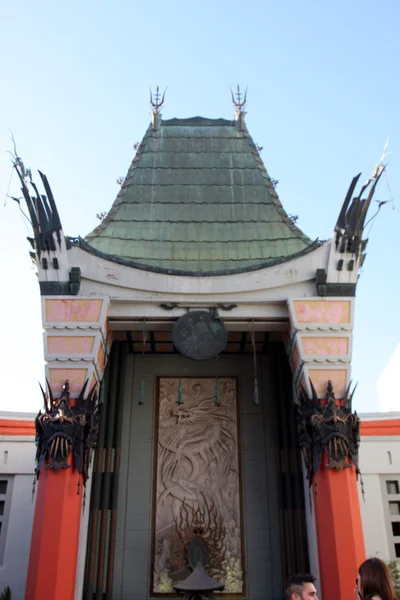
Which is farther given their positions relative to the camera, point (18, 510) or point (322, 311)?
point (18, 510)

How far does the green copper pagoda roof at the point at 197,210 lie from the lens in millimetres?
13461

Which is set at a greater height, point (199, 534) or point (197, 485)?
point (197, 485)

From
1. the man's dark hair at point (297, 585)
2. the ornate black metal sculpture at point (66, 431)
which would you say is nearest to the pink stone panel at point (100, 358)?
the ornate black metal sculpture at point (66, 431)

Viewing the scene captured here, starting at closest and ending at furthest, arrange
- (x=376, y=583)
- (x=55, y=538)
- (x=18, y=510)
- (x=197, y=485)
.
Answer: (x=376, y=583), (x=55, y=538), (x=18, y=510), (x=197, y=485)

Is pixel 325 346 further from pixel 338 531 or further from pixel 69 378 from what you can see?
pixel 69 378

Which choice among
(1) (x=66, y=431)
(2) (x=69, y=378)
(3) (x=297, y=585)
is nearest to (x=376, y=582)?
(3) (x=297, y=585)

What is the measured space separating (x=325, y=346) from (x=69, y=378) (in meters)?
4.83

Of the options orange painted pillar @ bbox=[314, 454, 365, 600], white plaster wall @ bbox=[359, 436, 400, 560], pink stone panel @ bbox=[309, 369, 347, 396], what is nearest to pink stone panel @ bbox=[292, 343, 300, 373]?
pink stone panel @ bbox=[309, 369, 347, 396]

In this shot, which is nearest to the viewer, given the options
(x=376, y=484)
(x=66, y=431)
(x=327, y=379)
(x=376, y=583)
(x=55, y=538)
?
(x=376, y=583)

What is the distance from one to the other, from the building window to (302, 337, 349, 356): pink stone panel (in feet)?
10.3

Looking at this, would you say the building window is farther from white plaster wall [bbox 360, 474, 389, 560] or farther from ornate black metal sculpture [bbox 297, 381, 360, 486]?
ornate black metal sculpture [bbox 297, 381, 360, 486]

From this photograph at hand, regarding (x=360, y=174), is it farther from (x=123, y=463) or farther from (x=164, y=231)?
(x=123, y=463)

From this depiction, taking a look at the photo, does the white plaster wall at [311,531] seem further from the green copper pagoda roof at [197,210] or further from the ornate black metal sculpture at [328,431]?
the green copper pagoda roof at [197,210]

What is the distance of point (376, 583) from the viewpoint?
11.8ft
